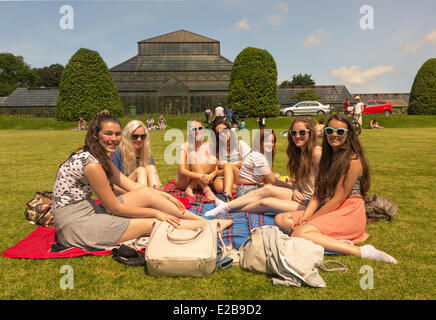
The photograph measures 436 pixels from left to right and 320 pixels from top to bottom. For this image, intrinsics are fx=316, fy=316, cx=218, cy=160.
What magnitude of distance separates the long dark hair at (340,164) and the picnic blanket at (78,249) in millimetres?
759

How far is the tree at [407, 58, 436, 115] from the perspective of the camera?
30.6m

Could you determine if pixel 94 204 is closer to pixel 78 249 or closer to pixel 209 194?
pixel 78 249

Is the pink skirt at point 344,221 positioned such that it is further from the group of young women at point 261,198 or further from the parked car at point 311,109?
the parked car at point 311,109

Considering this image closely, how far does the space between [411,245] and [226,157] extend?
3.08 meters

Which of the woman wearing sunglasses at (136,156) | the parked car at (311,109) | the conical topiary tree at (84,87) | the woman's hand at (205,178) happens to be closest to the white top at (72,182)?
the woman wearing sunglasses at (136,156)

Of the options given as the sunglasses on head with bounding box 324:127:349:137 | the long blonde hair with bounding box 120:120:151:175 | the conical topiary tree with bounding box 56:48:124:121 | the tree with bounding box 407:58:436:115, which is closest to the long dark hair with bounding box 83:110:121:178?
the long blonde hair with bounding box 120:120:151:175

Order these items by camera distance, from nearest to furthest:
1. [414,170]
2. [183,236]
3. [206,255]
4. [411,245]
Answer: [206,255], [183,236], [411,245], [414,170]

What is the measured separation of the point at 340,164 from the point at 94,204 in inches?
110

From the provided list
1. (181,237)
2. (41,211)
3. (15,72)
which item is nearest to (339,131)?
(181,237)

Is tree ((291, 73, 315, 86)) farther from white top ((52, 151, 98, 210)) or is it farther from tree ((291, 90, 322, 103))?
white top ((52, 151, 98, 210))

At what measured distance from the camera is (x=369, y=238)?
396 cm
